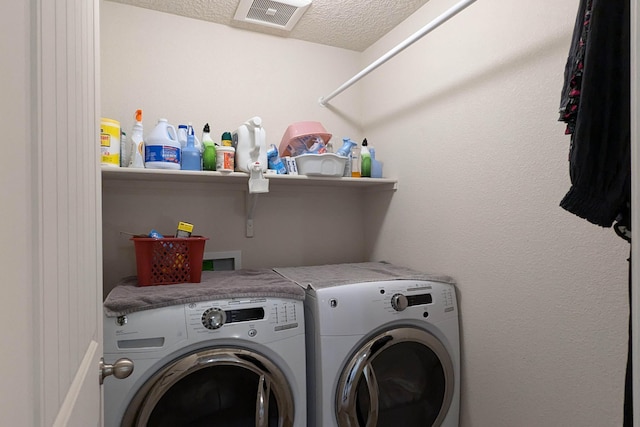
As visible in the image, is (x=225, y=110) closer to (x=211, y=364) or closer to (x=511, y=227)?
(x=211, y=364)

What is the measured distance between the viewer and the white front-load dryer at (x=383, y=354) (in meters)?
1.44

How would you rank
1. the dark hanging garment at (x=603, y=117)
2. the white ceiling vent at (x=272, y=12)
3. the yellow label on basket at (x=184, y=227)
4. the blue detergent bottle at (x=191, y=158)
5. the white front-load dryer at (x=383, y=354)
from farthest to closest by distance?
1. the white ceiling vent at (x=272, y=12)
2. the blue detergent bottle at (x=191, y=158)
3. the yellow label on basket at (x=184, y=227)
4. the white front-load dryer at (x=383, y=354)
5. the dark hanging garment at (x=603, y=117)

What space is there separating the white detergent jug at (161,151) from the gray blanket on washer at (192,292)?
1.78 ft

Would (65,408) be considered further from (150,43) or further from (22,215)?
(150,43)

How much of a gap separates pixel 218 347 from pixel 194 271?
1.31 ft

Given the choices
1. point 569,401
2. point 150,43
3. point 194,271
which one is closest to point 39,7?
point 194,271

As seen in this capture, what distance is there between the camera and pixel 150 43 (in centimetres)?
196

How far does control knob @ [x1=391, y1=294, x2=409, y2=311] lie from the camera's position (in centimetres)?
154

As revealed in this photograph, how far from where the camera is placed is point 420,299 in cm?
160

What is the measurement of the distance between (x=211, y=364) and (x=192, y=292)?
0.27m

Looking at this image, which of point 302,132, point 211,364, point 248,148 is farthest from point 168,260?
point 302,132

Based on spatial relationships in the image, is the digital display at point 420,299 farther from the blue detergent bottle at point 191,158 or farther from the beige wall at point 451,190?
the blue detergent bottle at point 191,158

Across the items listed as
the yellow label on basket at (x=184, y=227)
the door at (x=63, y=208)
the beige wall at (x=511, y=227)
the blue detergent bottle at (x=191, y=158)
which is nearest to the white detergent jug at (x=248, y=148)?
the blue detergent bottle at (x=191, y=158)

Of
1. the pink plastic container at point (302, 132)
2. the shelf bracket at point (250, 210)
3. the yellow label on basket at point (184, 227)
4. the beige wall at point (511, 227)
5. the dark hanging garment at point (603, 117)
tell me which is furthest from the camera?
the shelf bracket at point (250, 210)
